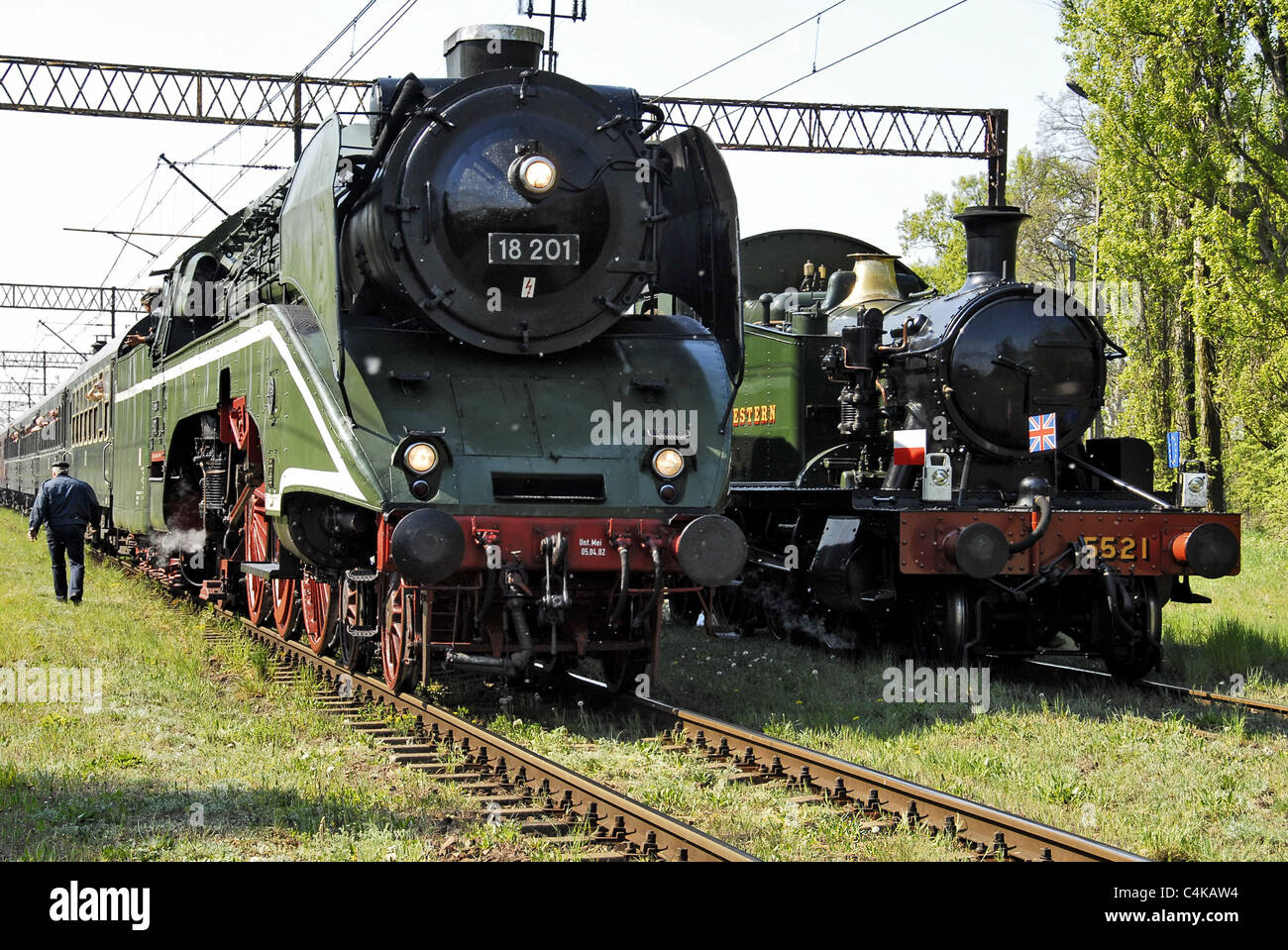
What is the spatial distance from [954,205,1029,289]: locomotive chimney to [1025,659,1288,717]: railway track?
281cm

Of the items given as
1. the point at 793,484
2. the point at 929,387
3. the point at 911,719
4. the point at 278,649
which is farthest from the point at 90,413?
the point at 911,719

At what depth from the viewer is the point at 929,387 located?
903cm

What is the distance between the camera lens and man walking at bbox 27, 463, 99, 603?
12445 millimetres

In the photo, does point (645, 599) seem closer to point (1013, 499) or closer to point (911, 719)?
point (911, 719)

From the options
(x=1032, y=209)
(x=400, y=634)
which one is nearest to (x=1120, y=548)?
(x=400, y=634)

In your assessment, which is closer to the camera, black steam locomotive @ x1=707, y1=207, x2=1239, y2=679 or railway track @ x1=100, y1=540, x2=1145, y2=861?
railway track @ x1=100, y1=540, x2=1145, y2=861

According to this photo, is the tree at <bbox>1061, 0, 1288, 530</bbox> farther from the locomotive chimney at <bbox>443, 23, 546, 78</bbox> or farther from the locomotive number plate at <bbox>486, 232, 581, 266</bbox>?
the locomotive number plate at <bbox>486, 232, 581, 266</bbox>

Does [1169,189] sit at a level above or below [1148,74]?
below

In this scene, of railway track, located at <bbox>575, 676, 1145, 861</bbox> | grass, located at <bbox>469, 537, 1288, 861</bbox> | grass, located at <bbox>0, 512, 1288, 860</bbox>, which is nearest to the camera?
railway track, located at <bbox>575, 676, 1145, 861</bbox>

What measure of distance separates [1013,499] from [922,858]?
4.90m

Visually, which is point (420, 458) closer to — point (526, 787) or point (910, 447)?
point (526, 787)

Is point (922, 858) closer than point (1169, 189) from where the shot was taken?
Yes

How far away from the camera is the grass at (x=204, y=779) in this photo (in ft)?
15.3

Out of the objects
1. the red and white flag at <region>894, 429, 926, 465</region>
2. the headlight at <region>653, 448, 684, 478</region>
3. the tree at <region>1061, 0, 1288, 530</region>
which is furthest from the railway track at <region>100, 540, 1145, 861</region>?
the tree at <region>1061, 0, 1288, 530</region>
